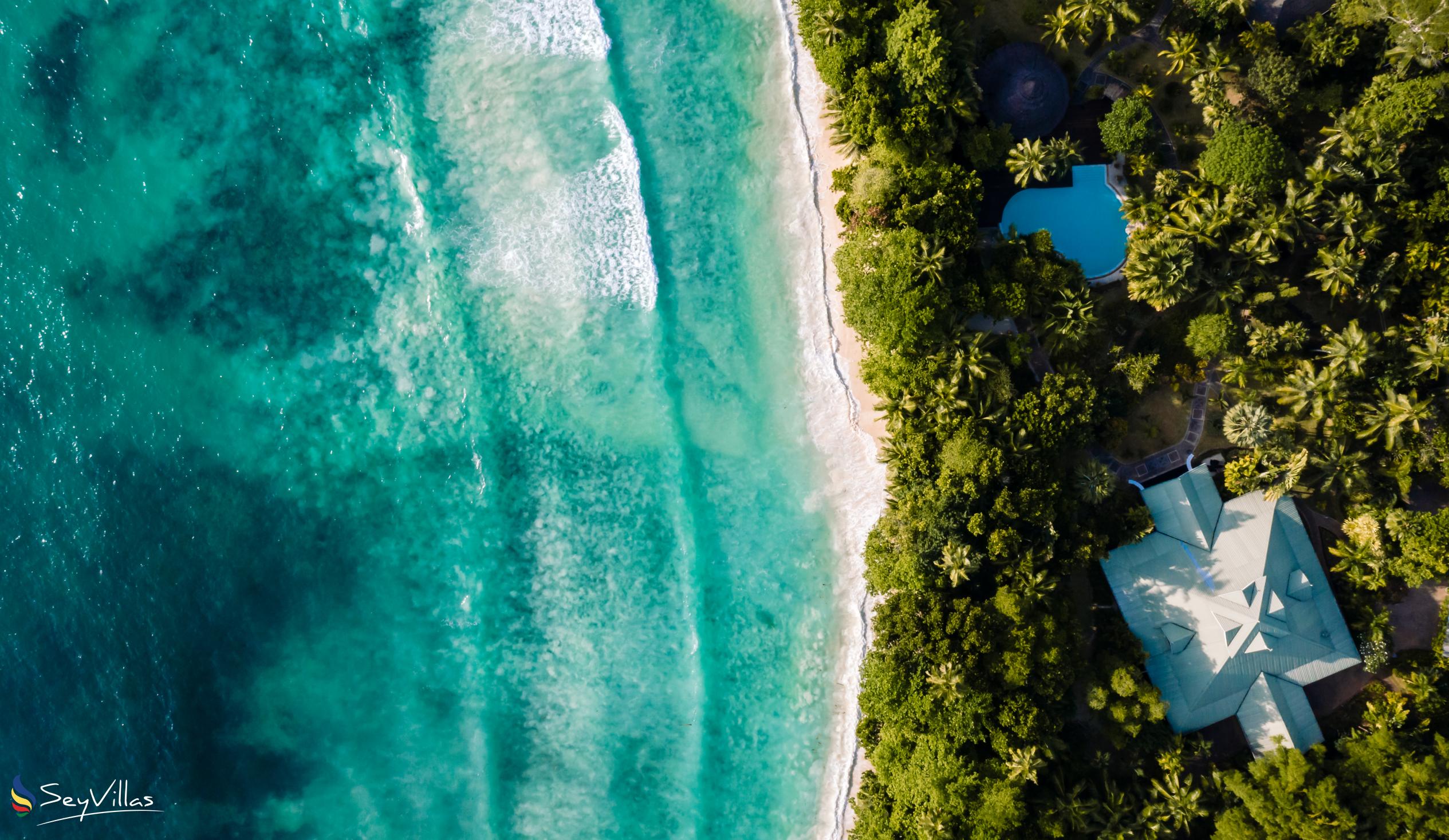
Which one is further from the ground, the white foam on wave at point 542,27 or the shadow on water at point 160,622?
the white foam on wave at point 542,27

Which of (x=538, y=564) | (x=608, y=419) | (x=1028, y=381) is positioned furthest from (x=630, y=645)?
(x=1028, y=381)

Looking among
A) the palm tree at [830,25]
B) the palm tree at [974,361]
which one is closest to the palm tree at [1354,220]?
the palm tree at [974,361]

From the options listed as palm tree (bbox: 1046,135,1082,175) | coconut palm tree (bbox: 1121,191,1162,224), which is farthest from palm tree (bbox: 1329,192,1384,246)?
palm tree (bbox: 1046,135,1082,175)

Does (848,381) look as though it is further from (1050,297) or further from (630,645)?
(630,645)

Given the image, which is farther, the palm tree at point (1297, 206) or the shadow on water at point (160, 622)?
the shadow on water at point (160, 622)

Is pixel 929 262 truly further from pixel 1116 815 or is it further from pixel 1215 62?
pixel 1116 815

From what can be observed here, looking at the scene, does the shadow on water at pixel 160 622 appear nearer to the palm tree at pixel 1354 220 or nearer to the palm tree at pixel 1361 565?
the palm tree at pixel 1361 565
